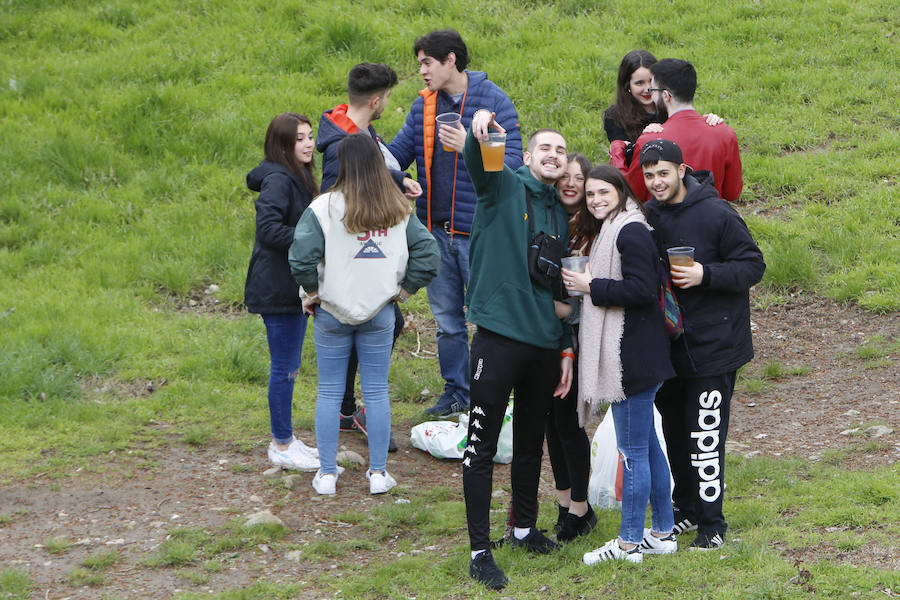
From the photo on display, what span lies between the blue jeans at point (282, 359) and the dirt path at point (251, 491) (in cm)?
39

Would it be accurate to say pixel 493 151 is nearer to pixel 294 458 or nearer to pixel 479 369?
pixel 479 369

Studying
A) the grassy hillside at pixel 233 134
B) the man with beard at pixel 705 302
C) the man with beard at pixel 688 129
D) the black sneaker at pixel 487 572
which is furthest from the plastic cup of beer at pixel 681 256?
the grassy hillside at pixel 233 134

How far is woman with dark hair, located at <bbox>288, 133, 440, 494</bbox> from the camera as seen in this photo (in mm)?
5082

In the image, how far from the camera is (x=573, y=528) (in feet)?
15.6

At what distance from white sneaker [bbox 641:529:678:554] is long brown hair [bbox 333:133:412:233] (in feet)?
6.67

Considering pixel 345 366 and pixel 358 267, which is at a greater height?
pixel 358 267

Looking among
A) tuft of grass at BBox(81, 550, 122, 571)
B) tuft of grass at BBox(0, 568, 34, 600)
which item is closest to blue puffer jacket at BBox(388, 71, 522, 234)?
tuft of grass at BBox(81, 550, 122, 571)

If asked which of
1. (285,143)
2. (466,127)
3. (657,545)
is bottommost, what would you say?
(657,545)

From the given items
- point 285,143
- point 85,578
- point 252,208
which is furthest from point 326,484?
point 252,208

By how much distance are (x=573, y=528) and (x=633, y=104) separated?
2696 millimetres

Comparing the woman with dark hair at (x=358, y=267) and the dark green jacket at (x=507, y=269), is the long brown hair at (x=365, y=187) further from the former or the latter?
the dark green jacket at (x=507, y=269)

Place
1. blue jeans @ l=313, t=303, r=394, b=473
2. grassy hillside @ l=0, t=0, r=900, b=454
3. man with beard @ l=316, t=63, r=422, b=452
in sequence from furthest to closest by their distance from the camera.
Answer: grassy hillside @ l=0, t=0, r=900, b=454, man with beard @ l=316, t=63, r=422, b=452, blue jeans @ l=313, t=303, r=394, b=473

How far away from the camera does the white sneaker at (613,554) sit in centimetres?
430

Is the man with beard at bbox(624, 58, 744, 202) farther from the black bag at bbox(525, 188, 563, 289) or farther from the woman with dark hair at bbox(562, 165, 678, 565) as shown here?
the black bag at bbox(525, 188, 563, 289)
